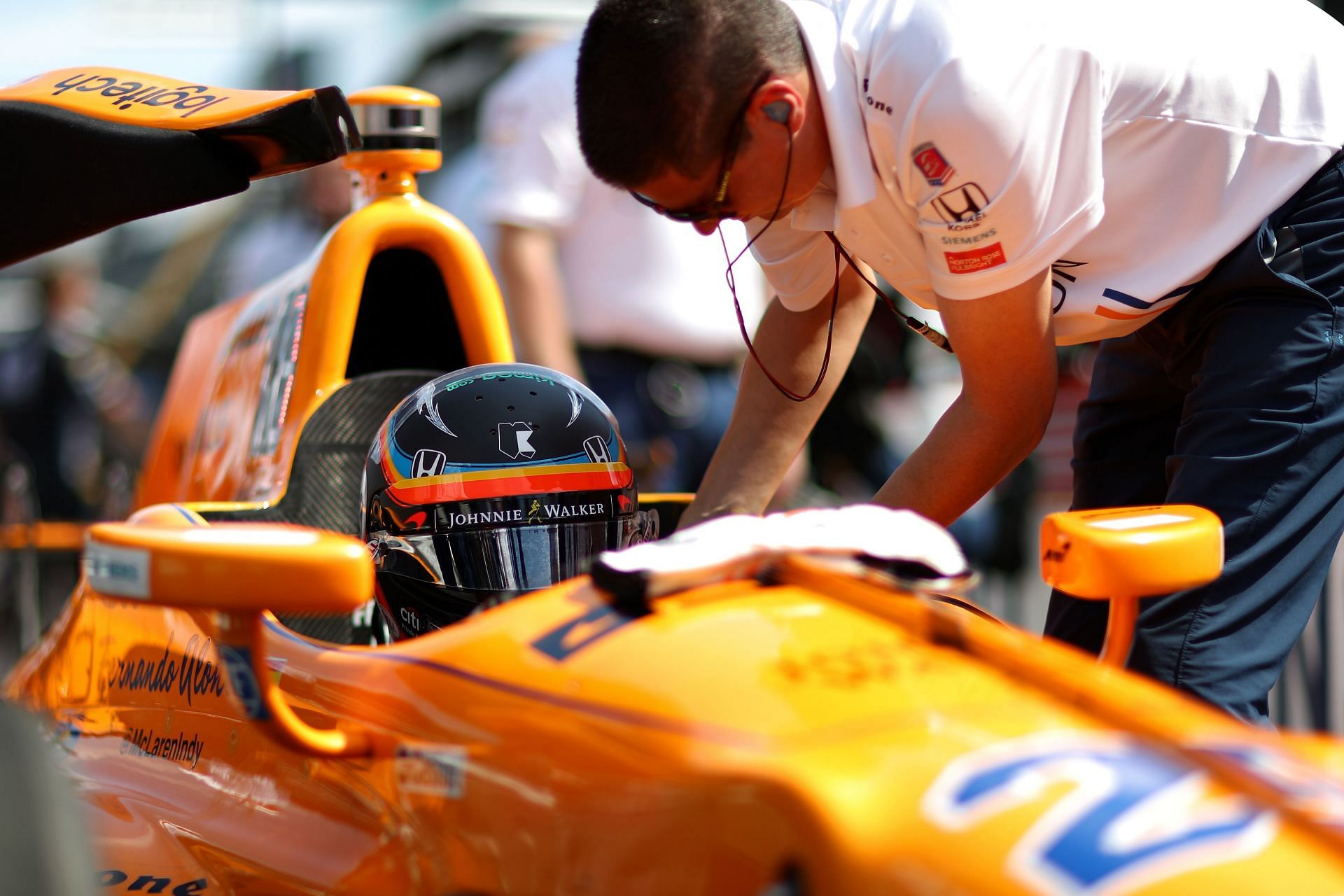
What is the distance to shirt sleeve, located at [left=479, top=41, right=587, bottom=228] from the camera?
422cm

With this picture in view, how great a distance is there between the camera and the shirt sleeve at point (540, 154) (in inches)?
166

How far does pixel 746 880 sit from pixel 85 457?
30.4 feet

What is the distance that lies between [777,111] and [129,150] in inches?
36.7

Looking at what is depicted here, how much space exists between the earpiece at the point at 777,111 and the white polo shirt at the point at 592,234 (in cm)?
232

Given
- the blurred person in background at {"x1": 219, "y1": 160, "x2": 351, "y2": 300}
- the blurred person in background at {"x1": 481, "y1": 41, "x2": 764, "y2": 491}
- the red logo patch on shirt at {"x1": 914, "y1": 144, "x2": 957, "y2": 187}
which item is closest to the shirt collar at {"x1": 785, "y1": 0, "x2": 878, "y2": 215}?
the red logo patch on shirt at {"x1": 914, "y1": 144, "x2": 957, "y2": 187}

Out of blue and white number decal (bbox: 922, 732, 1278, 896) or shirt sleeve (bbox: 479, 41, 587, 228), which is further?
shirt sleeve (bbox: 479, 41, 587, 228)

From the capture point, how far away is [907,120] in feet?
6.20

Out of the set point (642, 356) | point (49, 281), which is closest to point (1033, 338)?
point (642, 356)

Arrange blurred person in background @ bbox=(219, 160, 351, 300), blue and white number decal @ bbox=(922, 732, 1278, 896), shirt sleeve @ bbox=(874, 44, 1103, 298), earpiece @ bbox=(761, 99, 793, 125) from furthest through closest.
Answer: blurred person in background @ bbox=(219, 160, 351, 300) → earpiece @ bbox=(761, 99, 793, 125) → shirt sleeve @ bbox=(874, 44, 1103, 298) → blue and white number decal @ bbox=(922, 732, 1278, 896)

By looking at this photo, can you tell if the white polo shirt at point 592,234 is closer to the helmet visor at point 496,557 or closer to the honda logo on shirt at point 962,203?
the helmet visor at point 496,557

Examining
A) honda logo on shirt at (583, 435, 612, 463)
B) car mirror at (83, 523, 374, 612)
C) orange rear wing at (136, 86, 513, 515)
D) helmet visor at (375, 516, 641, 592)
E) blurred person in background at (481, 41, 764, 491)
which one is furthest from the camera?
blurred person in background at (481, 41, 764, 491)

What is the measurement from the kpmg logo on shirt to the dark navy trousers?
1.55 feet

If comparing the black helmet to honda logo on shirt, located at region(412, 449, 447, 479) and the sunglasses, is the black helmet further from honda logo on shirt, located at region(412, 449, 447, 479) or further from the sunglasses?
the sunglasses

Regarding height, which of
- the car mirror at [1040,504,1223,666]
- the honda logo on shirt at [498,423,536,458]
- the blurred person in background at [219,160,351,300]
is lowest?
the blurred person in background at [219,160,351,300]
